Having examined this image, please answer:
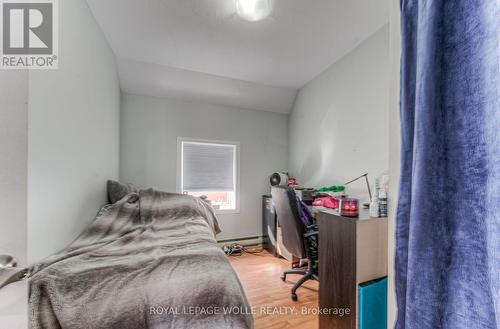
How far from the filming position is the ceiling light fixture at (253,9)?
157 centimetres

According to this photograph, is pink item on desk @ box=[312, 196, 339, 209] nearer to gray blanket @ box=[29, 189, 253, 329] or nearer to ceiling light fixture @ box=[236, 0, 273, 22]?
gray blanket @ box=[29, 189, 253, 329]

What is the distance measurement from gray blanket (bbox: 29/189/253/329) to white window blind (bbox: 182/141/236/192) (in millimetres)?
A: 1938

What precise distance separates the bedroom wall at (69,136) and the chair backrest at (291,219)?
5.09 feet

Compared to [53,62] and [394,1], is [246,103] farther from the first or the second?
[394,1]

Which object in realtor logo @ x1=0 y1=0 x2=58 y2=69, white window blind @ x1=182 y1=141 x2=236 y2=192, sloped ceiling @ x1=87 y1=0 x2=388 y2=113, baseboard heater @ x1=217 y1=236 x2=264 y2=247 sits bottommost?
baseboard heater @ x1=217 y1=236 x2=264 y2=247

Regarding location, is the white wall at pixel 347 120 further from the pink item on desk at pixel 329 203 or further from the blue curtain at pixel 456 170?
the blue curtain at pixel 456 170

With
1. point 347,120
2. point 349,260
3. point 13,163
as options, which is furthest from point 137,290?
point 347,120

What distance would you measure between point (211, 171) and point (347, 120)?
2.04 m

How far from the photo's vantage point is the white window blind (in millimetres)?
2920

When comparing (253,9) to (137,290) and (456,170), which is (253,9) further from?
(137,290)

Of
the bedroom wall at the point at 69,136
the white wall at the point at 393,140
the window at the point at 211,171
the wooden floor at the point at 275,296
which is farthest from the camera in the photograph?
the window at the point at 211,171

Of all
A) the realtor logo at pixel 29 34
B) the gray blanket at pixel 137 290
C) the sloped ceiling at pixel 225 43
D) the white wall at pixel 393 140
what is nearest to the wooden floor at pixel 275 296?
the gray blanket at pixel 137 290

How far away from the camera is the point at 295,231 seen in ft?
5.69

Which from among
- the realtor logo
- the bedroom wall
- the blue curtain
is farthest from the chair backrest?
the realtor logo
